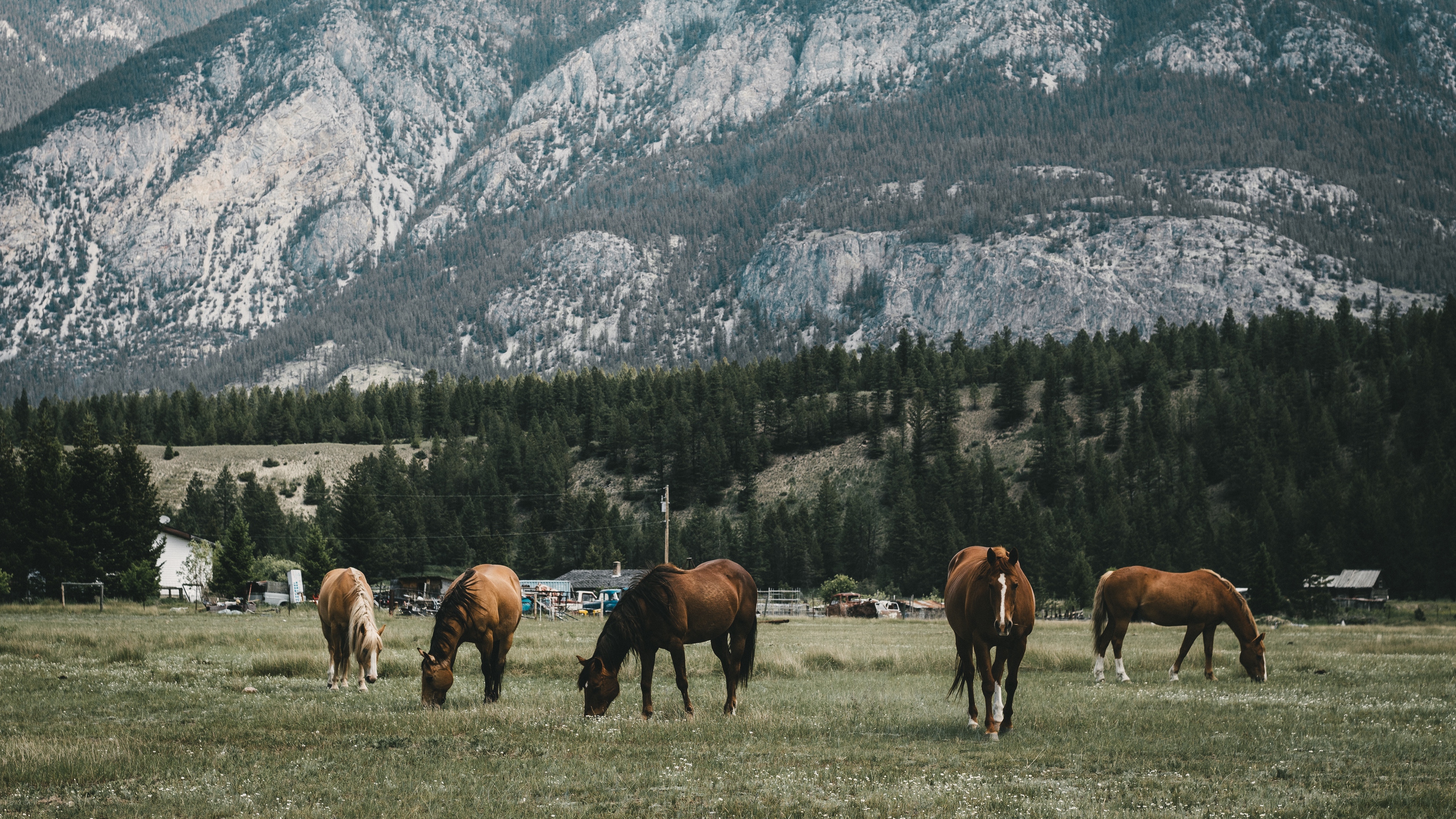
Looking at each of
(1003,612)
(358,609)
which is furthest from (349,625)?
(1003,612)

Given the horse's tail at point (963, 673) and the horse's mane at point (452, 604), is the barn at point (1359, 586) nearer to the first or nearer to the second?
the horse's tail at point (963, 673)

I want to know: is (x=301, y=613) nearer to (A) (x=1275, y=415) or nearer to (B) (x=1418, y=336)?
(A) (x=1275, y=415)

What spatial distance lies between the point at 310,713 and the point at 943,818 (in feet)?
40.3

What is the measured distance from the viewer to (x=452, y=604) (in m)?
21.2

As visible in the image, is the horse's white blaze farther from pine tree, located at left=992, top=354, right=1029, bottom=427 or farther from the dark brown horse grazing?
pine tree, located at left=992, top=354, right=1029, bottom=427

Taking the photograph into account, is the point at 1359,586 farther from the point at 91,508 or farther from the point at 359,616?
the point at 359,616

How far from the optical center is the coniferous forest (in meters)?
94.8

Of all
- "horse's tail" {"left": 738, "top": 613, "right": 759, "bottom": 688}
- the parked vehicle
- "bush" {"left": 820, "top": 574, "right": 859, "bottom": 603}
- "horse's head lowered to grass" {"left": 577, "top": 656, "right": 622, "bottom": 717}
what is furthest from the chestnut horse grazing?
"bush" {"left": 820, "top": 574, "right": 859, "bottom": 603}

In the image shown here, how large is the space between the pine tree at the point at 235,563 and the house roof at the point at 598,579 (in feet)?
116

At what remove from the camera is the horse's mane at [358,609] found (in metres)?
23.4

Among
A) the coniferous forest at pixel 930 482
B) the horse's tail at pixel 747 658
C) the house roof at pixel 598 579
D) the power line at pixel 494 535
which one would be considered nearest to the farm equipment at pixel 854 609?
the coniferous forest at pixel 930 482

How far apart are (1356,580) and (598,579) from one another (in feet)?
249

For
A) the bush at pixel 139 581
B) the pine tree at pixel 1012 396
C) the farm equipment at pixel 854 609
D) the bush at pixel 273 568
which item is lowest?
the farm equipment at pixel 854 609

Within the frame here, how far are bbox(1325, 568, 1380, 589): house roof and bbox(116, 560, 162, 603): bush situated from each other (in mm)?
99127
